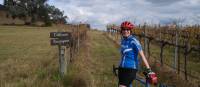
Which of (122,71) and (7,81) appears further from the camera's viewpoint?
(7,81)

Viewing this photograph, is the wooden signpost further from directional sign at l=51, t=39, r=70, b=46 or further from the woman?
the woman

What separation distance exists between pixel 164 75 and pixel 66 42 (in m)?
3.25

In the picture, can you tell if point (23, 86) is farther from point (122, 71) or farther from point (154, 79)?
point (154, 79)

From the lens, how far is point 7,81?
1348cm

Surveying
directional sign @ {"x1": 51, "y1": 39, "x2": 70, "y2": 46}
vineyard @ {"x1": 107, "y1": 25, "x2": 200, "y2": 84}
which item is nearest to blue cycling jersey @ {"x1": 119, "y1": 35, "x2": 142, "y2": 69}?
vineyard @ {"x1": 107, "y1": 25, "x2": 200, "y2": 84}

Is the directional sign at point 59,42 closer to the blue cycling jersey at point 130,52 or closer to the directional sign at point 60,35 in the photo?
the directional sign at point 60,35

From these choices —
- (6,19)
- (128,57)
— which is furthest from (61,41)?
(6,19)

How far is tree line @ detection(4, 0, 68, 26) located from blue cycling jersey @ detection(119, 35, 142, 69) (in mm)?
82103

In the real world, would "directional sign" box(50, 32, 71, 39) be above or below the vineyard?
above

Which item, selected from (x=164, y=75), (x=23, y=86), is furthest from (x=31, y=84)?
(x=164, y=75)

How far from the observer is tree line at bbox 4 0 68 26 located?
90.3m

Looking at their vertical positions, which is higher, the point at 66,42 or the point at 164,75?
the point at 66,42

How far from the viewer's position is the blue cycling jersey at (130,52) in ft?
28.3

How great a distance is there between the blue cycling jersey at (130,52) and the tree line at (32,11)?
82103 mm
